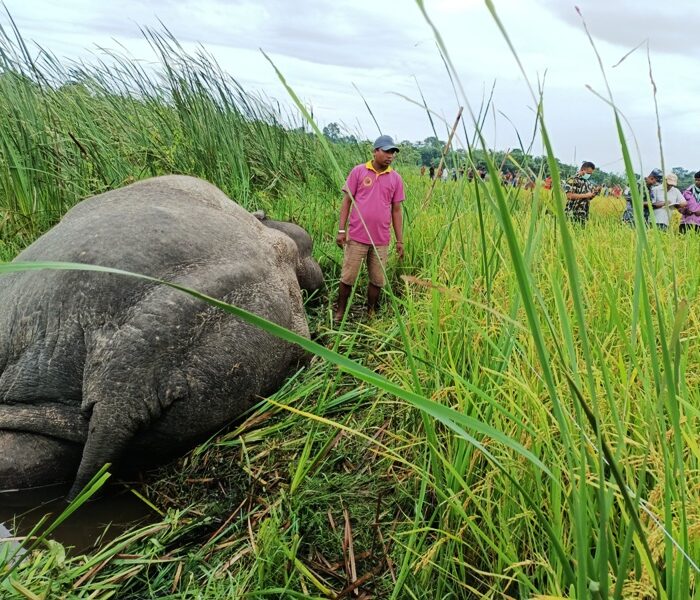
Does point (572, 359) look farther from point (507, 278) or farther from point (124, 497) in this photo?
point (124, 497)

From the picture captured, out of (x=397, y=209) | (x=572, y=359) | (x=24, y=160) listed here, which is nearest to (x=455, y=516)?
(x=572, y=359)

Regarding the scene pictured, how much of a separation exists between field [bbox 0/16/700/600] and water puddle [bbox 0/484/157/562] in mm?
93

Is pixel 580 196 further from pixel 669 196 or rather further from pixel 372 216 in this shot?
pixel 372 216

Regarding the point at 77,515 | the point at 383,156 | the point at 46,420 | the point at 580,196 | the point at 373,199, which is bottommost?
the point at 77,515

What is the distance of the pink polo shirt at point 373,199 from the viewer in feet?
13.9

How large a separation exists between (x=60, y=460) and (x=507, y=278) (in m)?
2.22

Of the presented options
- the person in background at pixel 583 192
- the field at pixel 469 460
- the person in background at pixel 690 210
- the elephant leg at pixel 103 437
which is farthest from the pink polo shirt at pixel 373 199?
the person in background at pixel 690 210

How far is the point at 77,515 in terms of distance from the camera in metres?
2.42

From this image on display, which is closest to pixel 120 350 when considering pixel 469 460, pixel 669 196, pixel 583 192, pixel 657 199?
pixel 469 460

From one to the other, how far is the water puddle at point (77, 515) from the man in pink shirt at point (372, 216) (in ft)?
6.69

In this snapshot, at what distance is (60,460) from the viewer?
2693 mm

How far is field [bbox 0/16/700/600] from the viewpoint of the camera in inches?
41.6

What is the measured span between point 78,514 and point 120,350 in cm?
67

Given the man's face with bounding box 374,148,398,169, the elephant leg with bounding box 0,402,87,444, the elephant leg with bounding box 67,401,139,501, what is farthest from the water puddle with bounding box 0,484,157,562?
the man's face with bounding box 374,148,398,169
